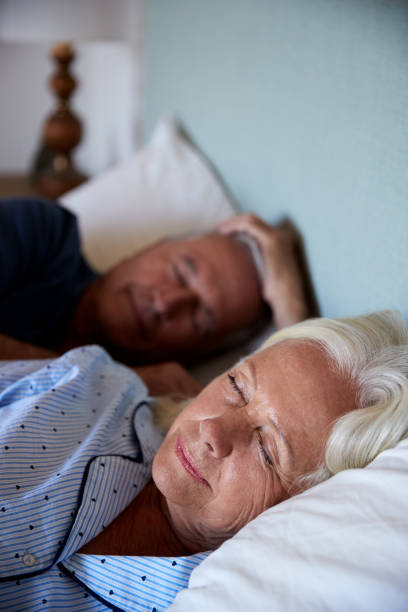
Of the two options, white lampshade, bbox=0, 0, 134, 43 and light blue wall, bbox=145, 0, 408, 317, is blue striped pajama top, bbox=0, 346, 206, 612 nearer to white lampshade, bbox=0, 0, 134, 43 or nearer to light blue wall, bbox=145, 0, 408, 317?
light blue wall, bbox=145, 0, 408, 317

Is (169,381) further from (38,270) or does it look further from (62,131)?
(62,131)

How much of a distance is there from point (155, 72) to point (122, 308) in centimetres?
134

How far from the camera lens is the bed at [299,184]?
0.66 meters

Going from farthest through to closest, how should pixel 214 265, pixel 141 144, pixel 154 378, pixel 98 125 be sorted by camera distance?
pixel 98 125 < pixel 141 144 < pixel 214 265 < pixel 154 378

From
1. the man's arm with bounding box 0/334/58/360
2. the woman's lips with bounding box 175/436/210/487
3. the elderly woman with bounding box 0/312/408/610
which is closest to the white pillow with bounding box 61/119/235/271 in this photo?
the man's arm with bounding box 0/334/58/360

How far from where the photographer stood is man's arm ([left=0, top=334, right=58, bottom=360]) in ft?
4.58

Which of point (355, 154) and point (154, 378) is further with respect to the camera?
point (154, 378)

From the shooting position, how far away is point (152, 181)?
192cm

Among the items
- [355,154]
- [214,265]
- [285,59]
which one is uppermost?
[285,59]

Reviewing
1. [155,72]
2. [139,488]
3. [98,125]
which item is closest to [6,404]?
[139,488]

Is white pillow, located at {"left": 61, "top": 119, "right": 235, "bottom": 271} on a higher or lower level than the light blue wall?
lower

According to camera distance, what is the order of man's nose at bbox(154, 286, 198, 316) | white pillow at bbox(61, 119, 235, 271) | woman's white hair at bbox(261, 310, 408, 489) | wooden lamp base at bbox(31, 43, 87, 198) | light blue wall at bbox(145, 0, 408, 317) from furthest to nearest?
wooden lamp base at bbox(31, 43, 87, 198)
white pillow at bbox(61, 119, 235, 271)
man's nose at bbox(154, 286, 198, 316)
light blue wall at bbox(145, 0, 408, 317)
woman's white hair at bbox(261, 310, 408, 489)

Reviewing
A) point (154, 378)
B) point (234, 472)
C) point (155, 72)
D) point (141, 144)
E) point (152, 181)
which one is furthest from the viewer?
point (141, 144)

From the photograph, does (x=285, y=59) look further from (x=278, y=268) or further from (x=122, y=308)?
(x=122, y=308)
